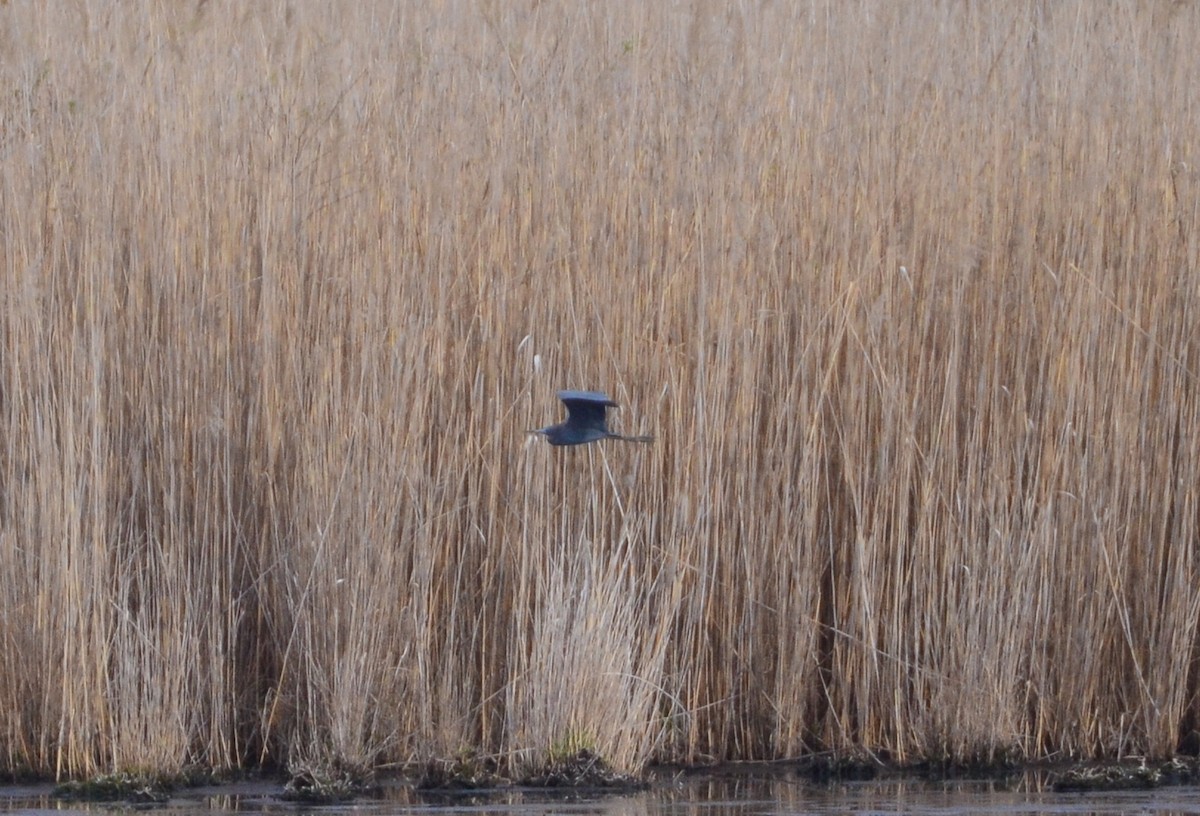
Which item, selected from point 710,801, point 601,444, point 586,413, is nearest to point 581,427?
point 586,413

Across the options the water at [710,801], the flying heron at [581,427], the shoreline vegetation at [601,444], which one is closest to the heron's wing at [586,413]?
the flying heron at [581,427]

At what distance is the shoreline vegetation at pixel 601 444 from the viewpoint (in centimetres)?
376

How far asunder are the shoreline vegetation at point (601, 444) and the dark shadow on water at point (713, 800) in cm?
10

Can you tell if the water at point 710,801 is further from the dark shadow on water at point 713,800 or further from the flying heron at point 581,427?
the flying heron at point 581,427

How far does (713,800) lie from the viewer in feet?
11.8

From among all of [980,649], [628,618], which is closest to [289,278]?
[628,618]

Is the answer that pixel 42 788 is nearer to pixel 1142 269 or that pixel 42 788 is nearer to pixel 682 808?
pixel 682 808

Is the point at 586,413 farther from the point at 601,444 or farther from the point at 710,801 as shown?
the point at 710,801

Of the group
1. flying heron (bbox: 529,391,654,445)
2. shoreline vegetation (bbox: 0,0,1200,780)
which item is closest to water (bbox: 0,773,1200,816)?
shoreline vegetation (bbox: 0,0,1200,780)

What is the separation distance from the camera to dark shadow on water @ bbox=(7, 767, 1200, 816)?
3.44 metres

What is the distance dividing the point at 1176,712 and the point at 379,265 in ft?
6.88

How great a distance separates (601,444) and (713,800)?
0.83 metres

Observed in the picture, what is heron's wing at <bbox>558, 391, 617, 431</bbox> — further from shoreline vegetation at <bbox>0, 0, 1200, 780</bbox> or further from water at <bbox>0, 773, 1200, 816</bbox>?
water at <bbox>0, 773, 1200, 816</bbox>

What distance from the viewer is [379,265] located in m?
3.97
